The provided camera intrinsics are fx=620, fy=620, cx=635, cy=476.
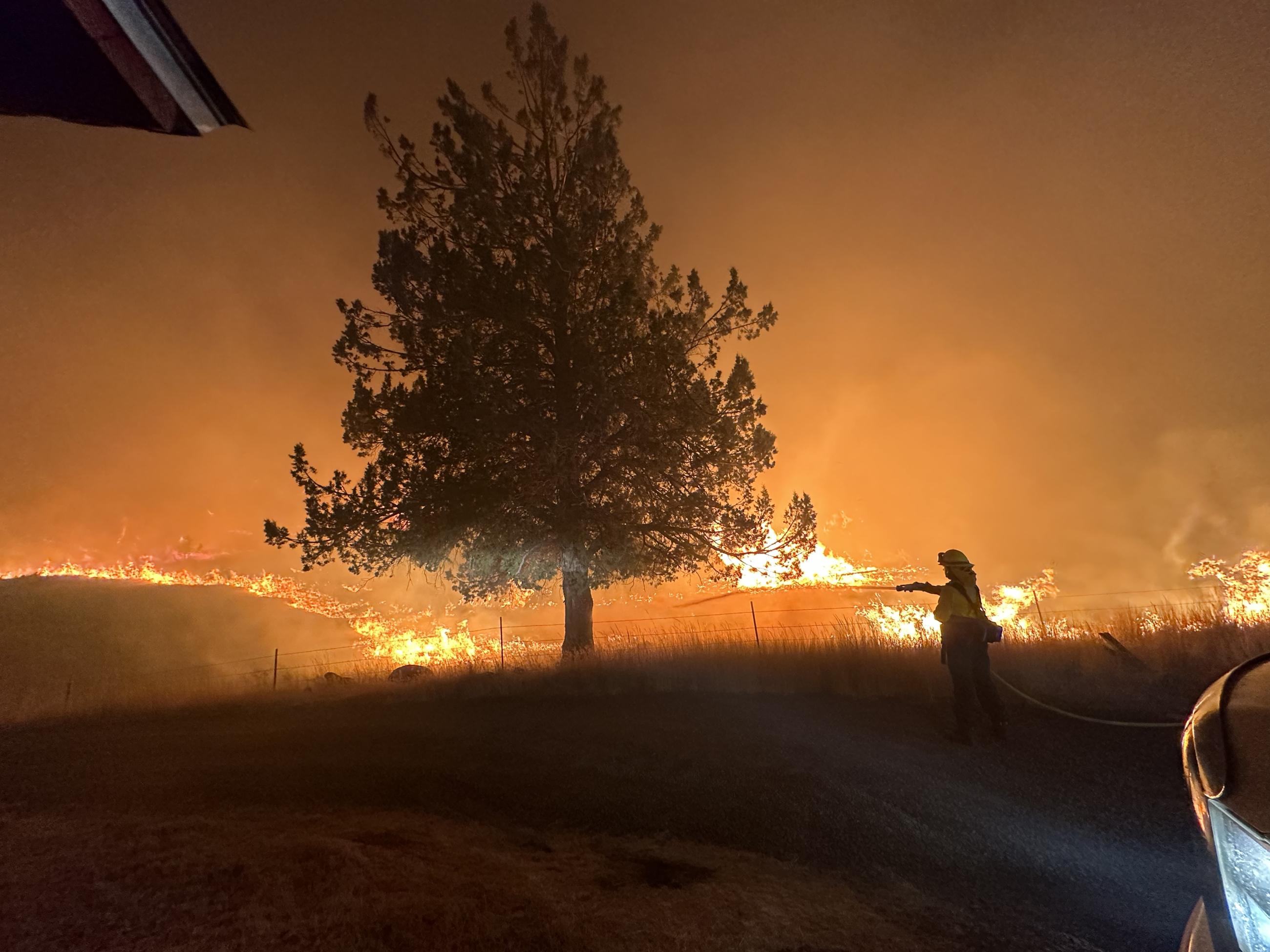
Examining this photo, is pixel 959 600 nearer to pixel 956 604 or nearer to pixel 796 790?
pixel 956 604

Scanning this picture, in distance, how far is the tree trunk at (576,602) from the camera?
14.9 metres

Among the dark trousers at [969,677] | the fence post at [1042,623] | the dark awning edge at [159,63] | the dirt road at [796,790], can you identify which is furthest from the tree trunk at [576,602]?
the dark awning edge at [159,63]

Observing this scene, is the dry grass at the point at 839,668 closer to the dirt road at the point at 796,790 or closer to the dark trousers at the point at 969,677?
the dirt road at the point at 796,790

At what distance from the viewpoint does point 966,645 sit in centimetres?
745

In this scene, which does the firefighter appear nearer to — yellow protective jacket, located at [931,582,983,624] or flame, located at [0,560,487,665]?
yellow protective jacket, located at [931,582,983,624]

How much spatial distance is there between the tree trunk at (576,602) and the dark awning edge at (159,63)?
12975 millimetres

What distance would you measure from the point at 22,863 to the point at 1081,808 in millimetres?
7453

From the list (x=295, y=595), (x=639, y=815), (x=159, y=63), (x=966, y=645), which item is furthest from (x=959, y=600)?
(x=295, y=595)

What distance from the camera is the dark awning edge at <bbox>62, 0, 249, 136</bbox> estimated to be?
1.97 metres

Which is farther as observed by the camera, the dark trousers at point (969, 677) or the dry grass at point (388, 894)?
the dark trousers at point (969, 677)

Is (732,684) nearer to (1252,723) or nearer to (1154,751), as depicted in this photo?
(1154,751)

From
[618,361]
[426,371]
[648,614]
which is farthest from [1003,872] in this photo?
[648,614]

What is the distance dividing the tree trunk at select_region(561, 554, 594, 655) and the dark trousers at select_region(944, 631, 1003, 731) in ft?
29.2

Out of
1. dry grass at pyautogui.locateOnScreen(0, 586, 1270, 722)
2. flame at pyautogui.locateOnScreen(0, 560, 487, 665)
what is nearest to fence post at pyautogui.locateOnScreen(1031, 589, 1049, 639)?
dry grass at pyautogui.locateOnScreen(0, 586, 1270, 722)
